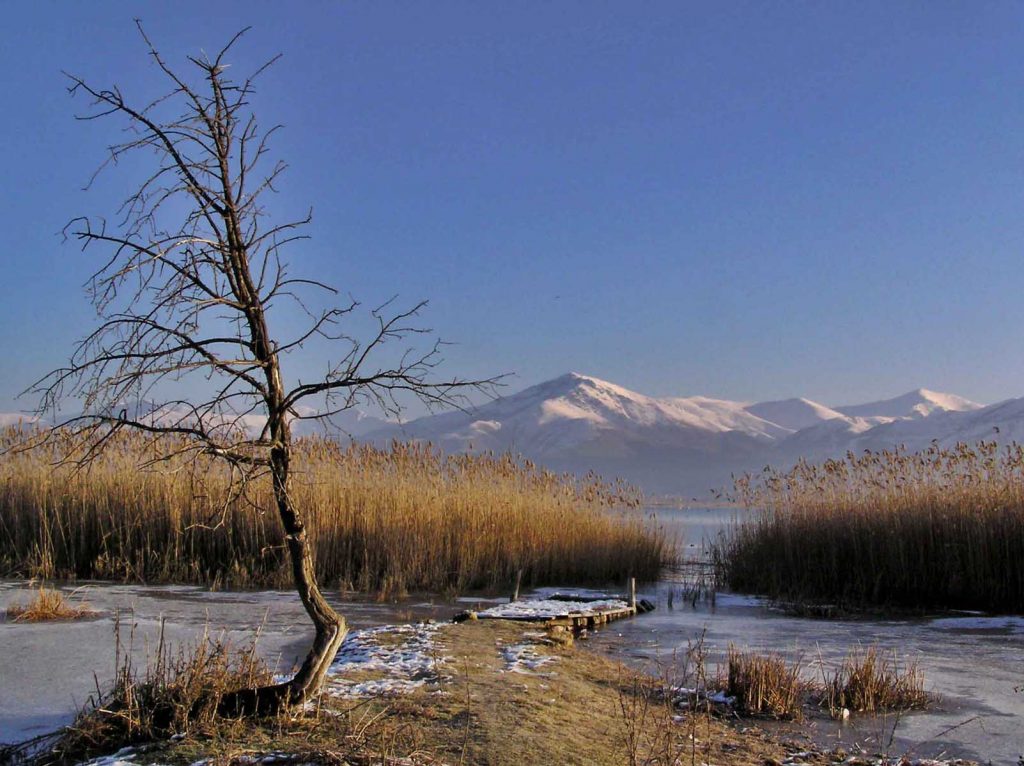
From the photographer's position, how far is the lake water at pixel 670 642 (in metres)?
4.90

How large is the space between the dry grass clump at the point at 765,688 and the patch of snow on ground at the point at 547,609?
2951 mm

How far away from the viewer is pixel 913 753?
4559mm

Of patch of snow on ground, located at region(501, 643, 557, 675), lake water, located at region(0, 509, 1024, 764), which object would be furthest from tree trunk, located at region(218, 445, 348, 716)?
patch of snow on ground, located at region(501, 643, 557, 675)

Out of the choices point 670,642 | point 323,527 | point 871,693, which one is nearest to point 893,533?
point 670,642

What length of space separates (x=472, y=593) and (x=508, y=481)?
295cm

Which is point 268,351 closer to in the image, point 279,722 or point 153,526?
point 279,722

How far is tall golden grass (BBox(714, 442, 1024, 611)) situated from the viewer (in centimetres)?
1135

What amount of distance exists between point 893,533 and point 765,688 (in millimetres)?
7530

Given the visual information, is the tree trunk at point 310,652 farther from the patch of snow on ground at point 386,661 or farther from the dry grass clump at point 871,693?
the dry grass clump at point 871,693

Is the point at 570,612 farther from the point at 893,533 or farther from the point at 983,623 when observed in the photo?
the point at 893,533

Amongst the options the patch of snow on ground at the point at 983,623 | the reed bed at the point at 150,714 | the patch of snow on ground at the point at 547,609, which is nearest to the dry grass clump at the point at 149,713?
the reed bed at the point at 150,714

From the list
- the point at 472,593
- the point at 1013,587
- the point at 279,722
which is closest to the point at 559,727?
the point at 279,722

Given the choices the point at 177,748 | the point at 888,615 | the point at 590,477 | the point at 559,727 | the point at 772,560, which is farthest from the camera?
the point at 590,477

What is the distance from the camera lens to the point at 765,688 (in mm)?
5309
